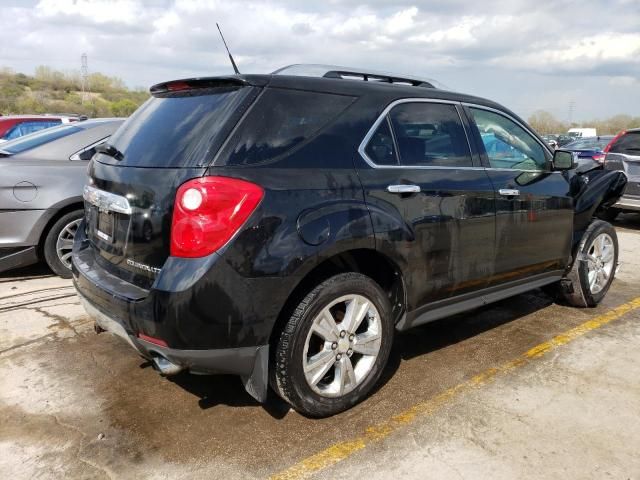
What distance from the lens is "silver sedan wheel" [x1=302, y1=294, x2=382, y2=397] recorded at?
9.55 ft

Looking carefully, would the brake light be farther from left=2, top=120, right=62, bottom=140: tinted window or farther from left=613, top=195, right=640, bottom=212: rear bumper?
left=613, top=195, right=640, bottom=212: rear bumper

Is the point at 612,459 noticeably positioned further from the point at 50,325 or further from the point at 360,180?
the point at 50,325

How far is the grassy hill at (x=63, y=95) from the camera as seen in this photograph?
132 ft

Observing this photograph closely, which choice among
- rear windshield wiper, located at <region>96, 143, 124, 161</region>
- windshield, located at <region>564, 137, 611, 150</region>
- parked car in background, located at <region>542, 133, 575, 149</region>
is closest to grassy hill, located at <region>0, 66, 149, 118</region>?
parked car in background, located at <region>542, 133, 575, 149</region>

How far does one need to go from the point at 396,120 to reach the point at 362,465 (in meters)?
1.92

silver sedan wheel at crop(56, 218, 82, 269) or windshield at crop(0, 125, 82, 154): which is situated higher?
windshield at crop(0, 125, 82, 154)

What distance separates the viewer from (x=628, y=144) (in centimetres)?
943

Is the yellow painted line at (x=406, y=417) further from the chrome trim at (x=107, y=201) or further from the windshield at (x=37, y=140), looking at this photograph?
the windshield at (x=37, y=140)

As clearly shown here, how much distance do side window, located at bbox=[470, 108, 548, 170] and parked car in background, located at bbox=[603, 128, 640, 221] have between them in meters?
5.46

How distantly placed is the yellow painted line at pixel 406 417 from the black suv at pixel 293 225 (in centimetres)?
26

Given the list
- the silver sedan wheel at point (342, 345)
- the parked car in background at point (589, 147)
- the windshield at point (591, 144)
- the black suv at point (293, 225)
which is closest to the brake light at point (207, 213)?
the black suv at point (293, 225)

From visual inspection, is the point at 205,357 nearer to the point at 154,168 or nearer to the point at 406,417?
the point at 154,168

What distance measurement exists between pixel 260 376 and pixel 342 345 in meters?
0.51

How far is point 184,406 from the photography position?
3176 mm
